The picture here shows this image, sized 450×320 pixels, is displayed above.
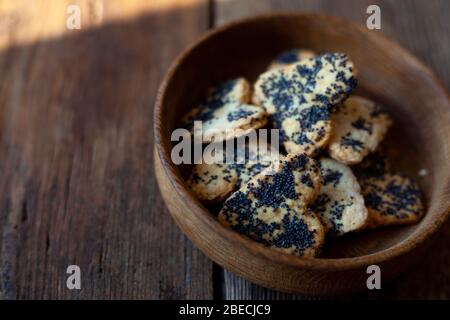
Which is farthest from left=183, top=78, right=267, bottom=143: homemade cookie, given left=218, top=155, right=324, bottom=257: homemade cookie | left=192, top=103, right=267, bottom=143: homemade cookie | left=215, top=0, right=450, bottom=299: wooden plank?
left=215, top=0, right=450, bottom=299: wooden plank

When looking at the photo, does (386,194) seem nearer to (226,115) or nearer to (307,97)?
(307,97)

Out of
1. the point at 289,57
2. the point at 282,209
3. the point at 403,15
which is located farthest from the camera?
the point at 403,15

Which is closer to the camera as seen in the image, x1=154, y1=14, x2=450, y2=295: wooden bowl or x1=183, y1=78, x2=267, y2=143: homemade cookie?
x1=154, y1=14, x2=450, y2=295: wooden bowl

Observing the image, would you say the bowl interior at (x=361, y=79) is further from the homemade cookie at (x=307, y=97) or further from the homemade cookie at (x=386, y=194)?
the homemade cookie at (x=307, y=97)

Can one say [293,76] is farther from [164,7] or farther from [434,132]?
[164,7]

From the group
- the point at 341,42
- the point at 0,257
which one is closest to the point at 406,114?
the point at 341,42

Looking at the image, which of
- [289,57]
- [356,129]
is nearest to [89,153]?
[289,57]

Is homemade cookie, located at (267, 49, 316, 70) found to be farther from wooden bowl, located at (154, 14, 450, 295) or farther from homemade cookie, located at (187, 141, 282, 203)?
homemade cookie, located at (187, 141, 282, 203)
